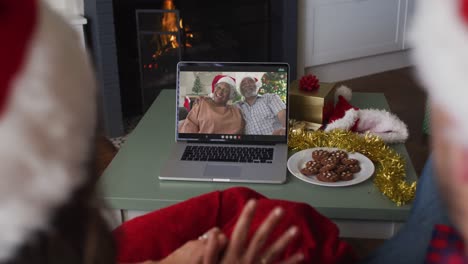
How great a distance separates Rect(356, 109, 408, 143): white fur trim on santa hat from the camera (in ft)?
4.92

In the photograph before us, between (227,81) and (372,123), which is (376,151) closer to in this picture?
(372,123)

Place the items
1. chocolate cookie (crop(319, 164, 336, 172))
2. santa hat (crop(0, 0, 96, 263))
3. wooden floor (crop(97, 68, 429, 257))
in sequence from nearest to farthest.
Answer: santa hat (crop(0, 0, 96, 263)), chocolate cookie (crop(319, 164, 336, 172)), wooden floor (crop(97, 68, 429, 257))

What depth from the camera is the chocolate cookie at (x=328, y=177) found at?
50.6 inches

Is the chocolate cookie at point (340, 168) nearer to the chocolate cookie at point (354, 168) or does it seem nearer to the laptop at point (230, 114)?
the chocolate cookie at point (354, 168)

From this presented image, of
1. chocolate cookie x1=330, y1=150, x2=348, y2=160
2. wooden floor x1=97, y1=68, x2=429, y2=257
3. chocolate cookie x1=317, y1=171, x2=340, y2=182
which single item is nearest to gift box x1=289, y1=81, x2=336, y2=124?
chocolate cookie x1=330, y1=150, x2=348, y2=160

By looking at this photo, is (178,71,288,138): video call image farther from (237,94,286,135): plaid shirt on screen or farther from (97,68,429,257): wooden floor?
(97,68,429,257): wooden floor

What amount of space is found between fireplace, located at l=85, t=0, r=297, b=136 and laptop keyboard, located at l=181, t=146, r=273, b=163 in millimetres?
1176

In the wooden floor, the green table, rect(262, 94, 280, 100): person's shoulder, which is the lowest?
the wooden floor

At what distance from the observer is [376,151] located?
1.40 meters

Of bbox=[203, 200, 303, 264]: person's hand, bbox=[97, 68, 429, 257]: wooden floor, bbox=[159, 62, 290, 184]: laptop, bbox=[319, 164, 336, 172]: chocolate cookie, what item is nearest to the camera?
bbox=[203, 200, 303, 264]: person's hand

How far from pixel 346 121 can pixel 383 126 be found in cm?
11

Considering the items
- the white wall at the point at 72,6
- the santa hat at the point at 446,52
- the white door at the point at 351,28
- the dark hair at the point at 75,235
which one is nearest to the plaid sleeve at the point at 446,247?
the santa hat at the point at 446,52

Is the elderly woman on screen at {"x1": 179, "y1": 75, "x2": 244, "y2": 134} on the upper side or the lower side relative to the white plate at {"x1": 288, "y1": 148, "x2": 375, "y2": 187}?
upper

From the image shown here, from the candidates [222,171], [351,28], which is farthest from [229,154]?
[351,28]
